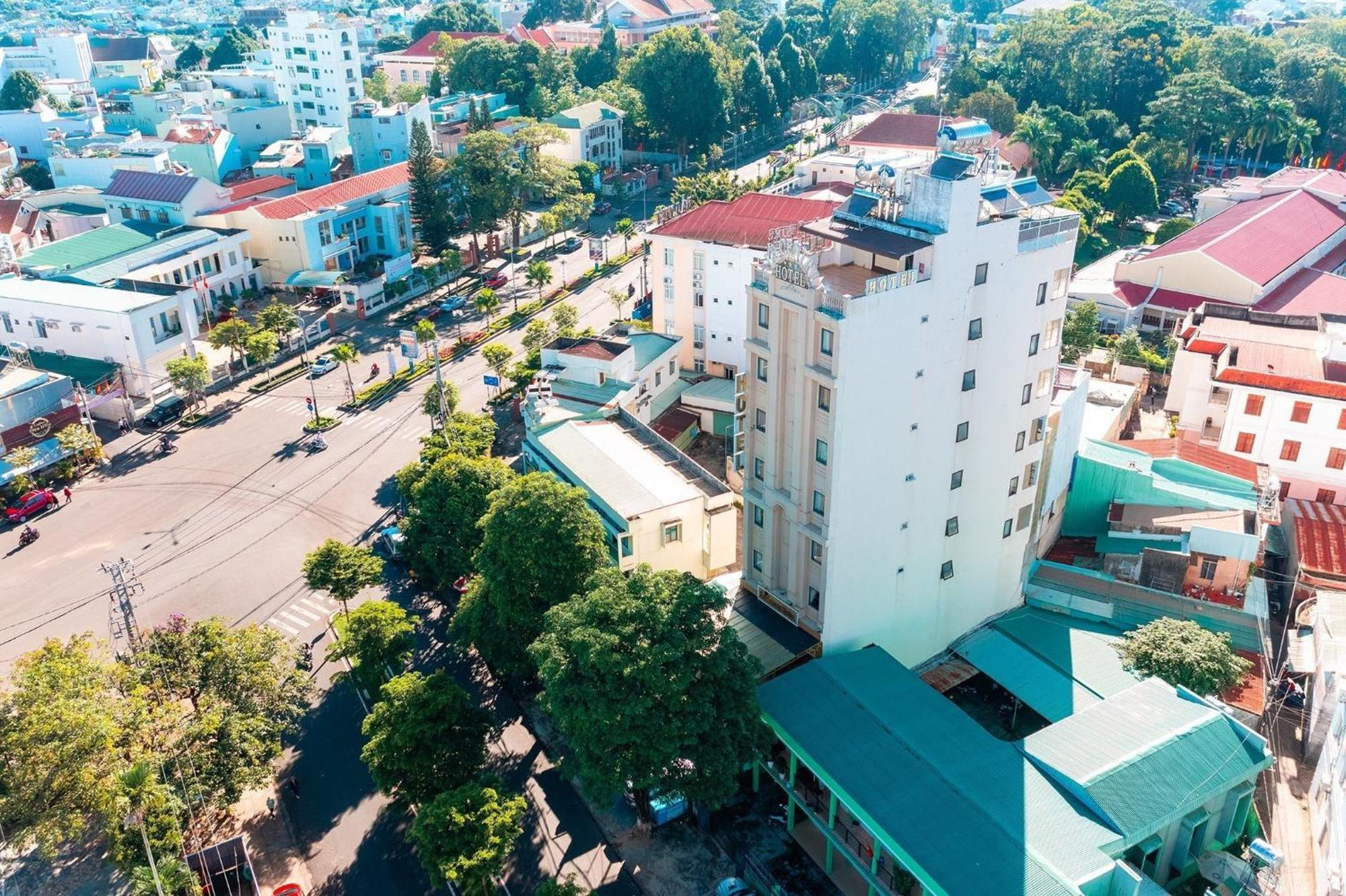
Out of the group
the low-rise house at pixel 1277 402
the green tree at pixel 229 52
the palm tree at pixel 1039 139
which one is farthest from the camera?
the green tree at pixel 229 52

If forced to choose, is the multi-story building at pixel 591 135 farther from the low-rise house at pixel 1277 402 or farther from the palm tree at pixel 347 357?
the low-rise house at pixel 1277 402

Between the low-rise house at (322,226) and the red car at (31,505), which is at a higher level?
the low-rise house at (322,226)

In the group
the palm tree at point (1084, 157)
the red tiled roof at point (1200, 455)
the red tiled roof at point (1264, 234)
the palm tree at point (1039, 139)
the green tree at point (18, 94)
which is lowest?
the red tiled roof at point (1200, 455)

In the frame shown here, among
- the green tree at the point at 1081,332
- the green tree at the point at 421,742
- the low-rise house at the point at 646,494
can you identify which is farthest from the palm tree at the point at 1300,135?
the green tree at the point at 421,742

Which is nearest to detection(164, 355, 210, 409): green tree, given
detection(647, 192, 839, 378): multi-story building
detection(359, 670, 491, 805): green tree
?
detection(647, 192, 839, 378): multi-story building

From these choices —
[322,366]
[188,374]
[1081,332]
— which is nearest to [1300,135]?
[1081,332]

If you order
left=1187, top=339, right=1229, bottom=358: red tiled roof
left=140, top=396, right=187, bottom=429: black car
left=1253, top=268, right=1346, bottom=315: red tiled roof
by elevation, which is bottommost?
left=140, top=396, right=187, bottom=429: black car

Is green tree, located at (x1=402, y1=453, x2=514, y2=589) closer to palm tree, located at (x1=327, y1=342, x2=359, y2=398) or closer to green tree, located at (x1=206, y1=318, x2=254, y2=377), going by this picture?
palm tree, located at (x1=327, y1=342, x2=359, y2=398)
